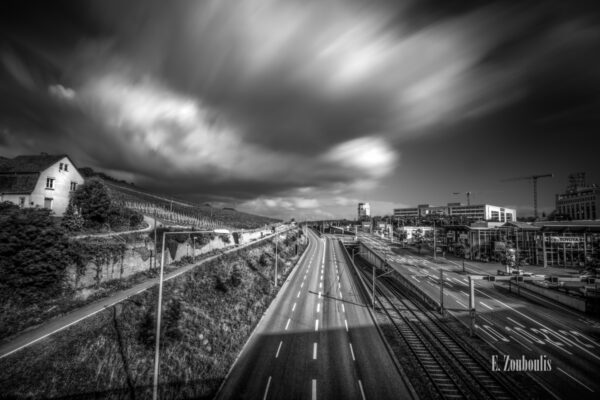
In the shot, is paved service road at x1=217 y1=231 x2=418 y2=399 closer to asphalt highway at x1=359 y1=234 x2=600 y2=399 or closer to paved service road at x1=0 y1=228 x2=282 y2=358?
paved service road at x1=0 y1=228 x2=282 y2=358

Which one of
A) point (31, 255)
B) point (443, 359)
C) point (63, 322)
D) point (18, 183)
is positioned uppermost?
point (18, 183)

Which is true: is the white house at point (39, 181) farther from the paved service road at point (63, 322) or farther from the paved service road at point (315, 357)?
the paved service road at point (315, 357)

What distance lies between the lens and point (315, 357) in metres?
23.6

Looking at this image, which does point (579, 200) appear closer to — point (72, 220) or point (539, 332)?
point (539, 332)

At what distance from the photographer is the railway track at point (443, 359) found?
19.8 metres

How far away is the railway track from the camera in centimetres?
1980

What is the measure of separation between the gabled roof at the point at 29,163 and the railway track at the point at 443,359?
1956 inches

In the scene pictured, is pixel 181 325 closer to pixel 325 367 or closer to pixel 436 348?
pixel 325 367

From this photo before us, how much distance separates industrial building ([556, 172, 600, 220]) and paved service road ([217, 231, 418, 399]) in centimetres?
16855

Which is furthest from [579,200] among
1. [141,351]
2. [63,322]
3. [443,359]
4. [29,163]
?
[29,163]

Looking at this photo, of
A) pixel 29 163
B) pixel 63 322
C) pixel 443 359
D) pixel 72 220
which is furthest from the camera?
pixel 29 163

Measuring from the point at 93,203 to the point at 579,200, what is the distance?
221714 millimetres

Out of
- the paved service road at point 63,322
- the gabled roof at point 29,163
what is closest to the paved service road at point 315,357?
the paved service road at point 63,322

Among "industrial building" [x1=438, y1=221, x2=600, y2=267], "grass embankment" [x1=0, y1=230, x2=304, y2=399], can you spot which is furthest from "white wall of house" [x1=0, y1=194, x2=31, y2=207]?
"industrial building" [x1=438, y1=221, x2=600, y2=267]
